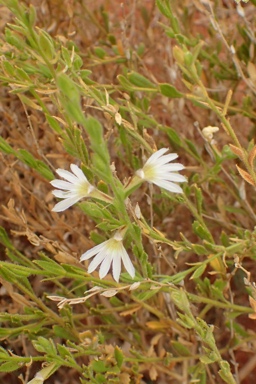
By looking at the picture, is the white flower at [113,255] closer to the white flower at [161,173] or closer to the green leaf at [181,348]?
the white flower at [161,173]

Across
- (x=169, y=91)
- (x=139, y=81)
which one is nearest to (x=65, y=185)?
(x=169, y=91)

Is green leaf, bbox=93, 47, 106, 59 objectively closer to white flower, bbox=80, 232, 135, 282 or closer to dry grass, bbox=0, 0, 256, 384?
dry grass, bbox=0, 0, 256, 384

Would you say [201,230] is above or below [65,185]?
below

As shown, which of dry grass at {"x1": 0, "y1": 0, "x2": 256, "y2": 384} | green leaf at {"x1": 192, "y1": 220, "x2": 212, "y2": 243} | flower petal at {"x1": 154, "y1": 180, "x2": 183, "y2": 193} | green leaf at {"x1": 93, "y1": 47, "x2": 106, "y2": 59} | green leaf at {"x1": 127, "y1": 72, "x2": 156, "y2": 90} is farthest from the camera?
green leaf at {"x1": 93, "y1": 47, "x2": 106, "y2": 59}

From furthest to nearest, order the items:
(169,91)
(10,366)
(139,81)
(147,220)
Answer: (147,220)
(139,81)
(169,91)
(10,366)

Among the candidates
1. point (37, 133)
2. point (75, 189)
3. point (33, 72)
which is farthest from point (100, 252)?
point (37, 133)

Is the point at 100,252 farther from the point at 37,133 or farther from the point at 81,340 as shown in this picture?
Answer: the point at 37,133

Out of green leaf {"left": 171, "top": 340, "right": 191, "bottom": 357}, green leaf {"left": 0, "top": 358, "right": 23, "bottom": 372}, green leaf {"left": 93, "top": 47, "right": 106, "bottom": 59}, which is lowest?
green leaf {"left": 171, "top": 340, "right": 191, "bottom": 357}

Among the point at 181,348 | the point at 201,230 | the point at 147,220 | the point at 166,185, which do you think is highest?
the point at 166,185

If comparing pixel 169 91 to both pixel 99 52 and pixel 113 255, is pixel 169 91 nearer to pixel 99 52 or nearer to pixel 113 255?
pixel 99 52

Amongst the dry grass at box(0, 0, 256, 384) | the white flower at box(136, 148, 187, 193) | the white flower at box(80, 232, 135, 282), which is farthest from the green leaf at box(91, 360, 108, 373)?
the white flower at box(136, 148, 187, 193)

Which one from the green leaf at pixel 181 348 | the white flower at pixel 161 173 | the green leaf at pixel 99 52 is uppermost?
the white flower at pixel 161 173

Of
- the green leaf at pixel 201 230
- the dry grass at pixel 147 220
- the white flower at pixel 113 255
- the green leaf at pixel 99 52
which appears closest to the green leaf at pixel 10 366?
the dry grass at pixel 147 220

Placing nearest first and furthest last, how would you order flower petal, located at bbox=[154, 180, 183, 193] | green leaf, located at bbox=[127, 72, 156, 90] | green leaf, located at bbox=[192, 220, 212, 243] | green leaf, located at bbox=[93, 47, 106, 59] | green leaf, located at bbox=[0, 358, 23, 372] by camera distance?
1. flower petal, located at bbox=[154, 180, 183, 193]
2. green leaf, located at bbox=[0, 358, 23, 372]
3. green leaf, located at bbox=[192, 220, 212, 243]
4. green leaf, located at bbox=[127, 72, 156, 90]
5. green leaf, located at bbox=[93, 47, 106, 59]
